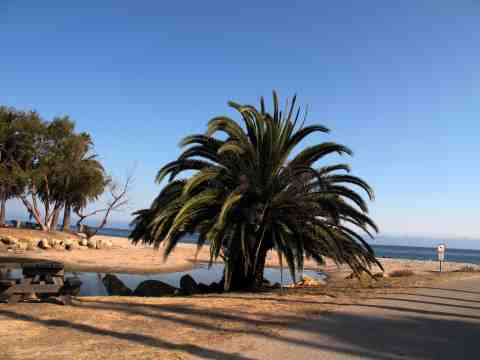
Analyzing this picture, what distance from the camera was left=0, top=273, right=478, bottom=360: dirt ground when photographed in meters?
5.61

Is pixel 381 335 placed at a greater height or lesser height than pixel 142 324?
greater

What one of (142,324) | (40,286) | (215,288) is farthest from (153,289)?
(142,324)

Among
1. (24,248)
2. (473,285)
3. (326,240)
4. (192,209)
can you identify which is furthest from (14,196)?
(473,285)

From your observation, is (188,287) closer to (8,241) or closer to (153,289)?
(153,289)

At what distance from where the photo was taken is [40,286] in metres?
9.29

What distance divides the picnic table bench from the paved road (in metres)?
5.08

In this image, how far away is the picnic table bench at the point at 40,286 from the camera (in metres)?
9.11

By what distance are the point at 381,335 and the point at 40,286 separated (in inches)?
289

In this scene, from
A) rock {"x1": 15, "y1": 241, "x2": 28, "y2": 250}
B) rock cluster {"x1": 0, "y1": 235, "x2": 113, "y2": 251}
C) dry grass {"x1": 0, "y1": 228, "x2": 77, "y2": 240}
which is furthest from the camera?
dry grass {"x1": 0, "y1": 228, "x2": 77, "y2": 240}

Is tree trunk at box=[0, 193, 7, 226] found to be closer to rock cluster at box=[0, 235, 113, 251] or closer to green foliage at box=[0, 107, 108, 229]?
green foliage at box=[0, 107, 108, 229]

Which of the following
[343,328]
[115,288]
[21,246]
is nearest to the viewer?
[343,328]

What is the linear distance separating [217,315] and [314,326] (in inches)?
76.7

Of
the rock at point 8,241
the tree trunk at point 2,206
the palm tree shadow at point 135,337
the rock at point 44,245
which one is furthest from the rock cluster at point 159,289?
the tree trunk at point 2,206

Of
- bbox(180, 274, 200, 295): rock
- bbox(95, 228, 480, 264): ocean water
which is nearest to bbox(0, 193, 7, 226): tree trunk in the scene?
bbox(180, 274, 200, 295): rock
